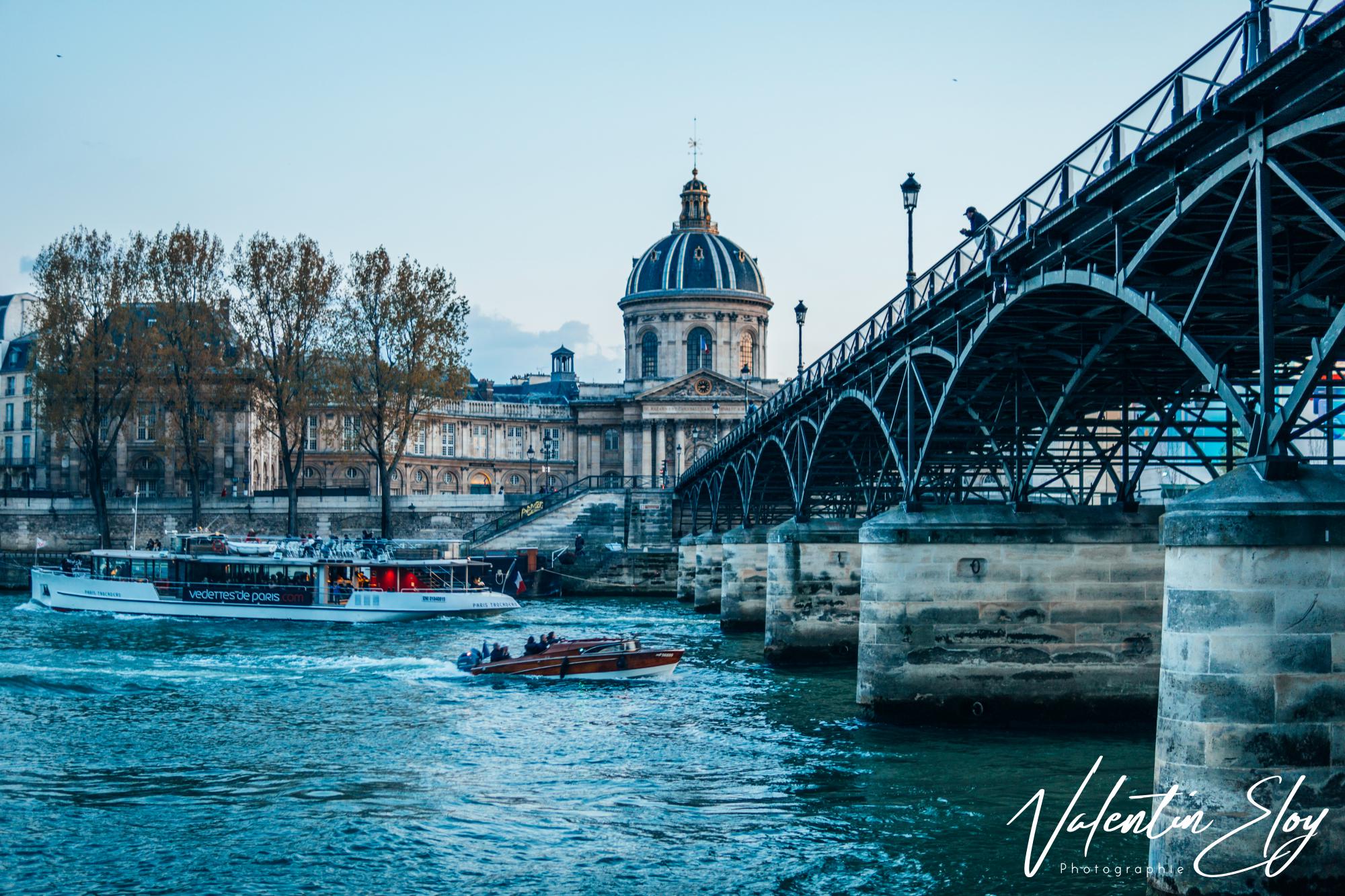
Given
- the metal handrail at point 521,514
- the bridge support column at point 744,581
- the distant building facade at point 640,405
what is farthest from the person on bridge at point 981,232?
the distant building facade at point 640,405

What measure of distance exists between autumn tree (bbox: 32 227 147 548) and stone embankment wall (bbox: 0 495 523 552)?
15.8 m

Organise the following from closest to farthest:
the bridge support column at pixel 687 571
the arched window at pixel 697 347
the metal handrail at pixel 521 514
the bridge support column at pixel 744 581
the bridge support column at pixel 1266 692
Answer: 1. the bridge support column at pixel 1266 692
2. the bridge support column at pixel 744 581
3. the bridge support column at pixel 687 571
4. the metal handrail at pixel 521 514
5. the arched window at pixel 697 347

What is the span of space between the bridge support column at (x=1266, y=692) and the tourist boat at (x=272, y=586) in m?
46.5

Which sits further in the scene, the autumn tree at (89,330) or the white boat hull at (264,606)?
the autumn tree at (89,330)

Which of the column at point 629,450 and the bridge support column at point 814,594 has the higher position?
the column at point 629,450

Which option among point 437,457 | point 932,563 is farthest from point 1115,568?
point 437,457

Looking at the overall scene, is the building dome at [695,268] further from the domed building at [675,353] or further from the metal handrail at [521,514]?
the metal handrail at [521,514]

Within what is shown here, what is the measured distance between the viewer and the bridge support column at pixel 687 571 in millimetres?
75375

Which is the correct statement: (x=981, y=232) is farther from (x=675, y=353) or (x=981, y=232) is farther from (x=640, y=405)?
(x=675, y=353)

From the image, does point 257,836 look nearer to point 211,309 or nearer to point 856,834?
point 856,834

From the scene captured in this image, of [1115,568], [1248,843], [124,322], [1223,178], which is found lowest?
[1248,843]

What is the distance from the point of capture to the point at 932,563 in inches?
1144

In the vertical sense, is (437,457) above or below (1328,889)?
above

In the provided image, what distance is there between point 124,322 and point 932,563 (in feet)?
176
